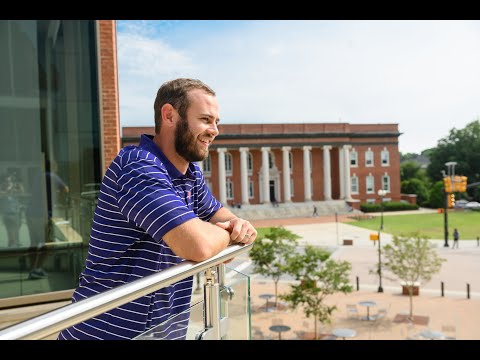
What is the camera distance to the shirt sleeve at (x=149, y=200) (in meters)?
1.86

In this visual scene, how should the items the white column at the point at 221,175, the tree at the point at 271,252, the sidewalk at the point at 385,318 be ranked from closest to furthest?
the sidewalk at the point at 385,318, the tree at the point at 271,252, the white column at the point at 221,175

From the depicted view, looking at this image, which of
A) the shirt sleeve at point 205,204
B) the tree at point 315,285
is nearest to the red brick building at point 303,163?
the tree at point 315,285

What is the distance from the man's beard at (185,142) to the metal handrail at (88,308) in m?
0.64

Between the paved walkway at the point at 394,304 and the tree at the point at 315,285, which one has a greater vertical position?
the tree at the point at 315,285

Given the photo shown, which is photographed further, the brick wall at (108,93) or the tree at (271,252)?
the tree at (271,252)

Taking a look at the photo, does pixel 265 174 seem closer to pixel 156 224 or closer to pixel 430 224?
pixel 430 224

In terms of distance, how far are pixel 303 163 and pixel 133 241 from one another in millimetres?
58123

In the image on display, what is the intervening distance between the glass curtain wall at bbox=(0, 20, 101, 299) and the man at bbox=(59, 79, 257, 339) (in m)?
5.95

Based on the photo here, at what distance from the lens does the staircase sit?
5416 cm

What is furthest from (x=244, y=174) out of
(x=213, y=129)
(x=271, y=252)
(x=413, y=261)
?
(x=213, y=129)

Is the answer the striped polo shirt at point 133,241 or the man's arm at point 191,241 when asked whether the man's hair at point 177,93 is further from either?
the man's arm at point 191,241

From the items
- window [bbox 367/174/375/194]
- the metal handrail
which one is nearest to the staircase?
window [bbox 367/174/375/194]

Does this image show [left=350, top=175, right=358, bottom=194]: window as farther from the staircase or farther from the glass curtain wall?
the glass curtain wall
